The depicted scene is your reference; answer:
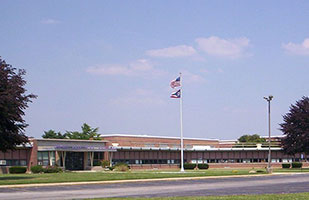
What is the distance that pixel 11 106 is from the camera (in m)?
38.6

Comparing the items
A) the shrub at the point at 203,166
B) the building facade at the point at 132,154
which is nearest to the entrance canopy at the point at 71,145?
the building facade at the point at 132,154

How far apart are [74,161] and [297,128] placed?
1274 inches

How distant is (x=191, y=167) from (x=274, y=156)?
738 inches

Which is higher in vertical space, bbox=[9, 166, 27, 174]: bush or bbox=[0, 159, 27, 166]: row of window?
bbox=[0, 159, 27, 166]: row of window

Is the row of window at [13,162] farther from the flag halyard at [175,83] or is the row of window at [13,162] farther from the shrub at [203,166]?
the shrub at [203,166]

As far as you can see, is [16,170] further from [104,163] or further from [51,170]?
[104,163]

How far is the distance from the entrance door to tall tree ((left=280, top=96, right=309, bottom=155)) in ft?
98.0

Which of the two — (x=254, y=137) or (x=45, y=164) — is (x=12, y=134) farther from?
(x=254, y=137)

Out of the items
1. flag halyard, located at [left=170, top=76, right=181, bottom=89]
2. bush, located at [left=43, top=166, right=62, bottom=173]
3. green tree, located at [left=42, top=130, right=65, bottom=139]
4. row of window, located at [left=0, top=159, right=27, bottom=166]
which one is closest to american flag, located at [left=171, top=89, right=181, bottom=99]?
flag halyard, located at [left=170, top=76, right=181, bottom=89]

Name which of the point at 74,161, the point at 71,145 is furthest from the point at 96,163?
the point at 71,145

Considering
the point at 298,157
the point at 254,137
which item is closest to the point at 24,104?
the point at 298,157

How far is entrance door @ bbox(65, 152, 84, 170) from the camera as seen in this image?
6383 centimetres

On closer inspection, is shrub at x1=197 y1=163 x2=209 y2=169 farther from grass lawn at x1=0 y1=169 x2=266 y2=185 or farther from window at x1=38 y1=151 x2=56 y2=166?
grass lawn at x1=0 y1=169 x2=266 y2=185

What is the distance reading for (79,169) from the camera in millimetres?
65438
